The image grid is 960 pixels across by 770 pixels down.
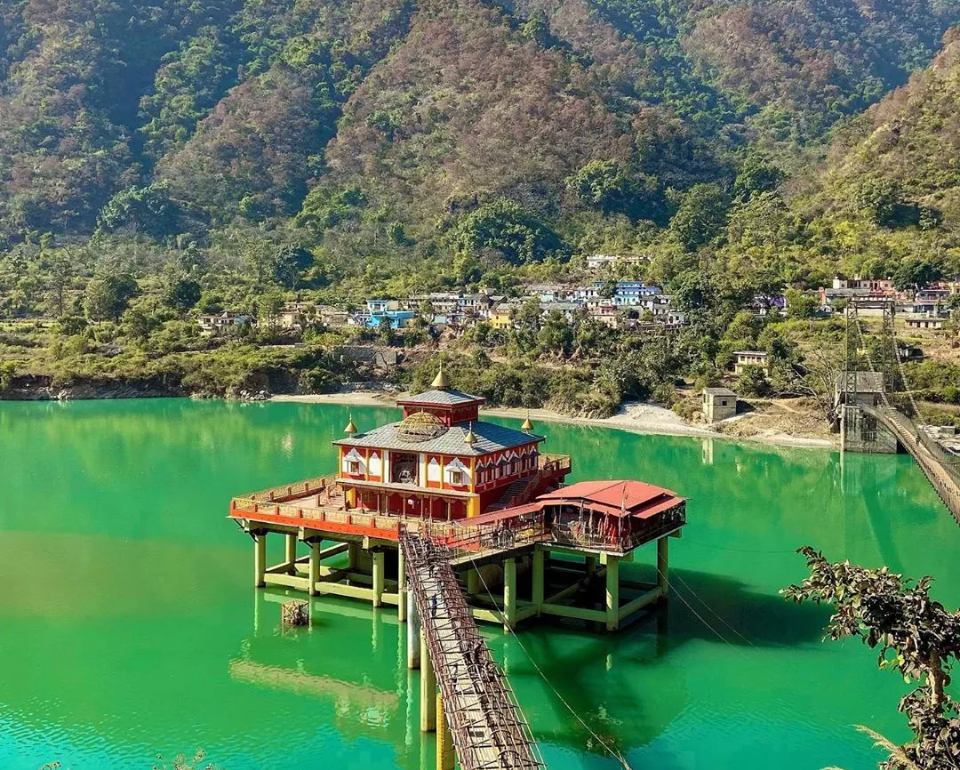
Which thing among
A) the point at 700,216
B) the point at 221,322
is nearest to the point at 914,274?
the point at 700,216

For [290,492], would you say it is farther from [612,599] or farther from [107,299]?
[107,299]

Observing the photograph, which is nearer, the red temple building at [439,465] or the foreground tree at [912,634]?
the foreground tree at [912,634]

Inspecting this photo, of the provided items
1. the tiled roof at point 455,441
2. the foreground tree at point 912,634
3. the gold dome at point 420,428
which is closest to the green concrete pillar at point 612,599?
the tiled roof at point 455,441

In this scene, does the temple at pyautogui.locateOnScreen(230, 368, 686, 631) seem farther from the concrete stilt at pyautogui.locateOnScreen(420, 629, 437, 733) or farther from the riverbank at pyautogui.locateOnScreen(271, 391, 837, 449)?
the riverbank at pyautogui.locateOnScreen(271, 391, 837, 449)

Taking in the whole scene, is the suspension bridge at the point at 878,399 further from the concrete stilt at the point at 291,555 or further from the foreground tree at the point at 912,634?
the foreground tree at the point at 912,634

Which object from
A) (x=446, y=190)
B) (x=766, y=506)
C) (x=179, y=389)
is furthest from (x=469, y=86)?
(x=766, y=506)

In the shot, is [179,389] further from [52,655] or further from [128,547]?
[52,655]
